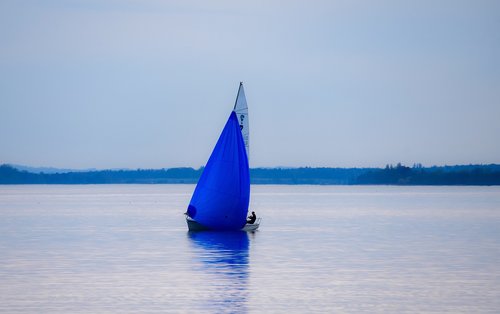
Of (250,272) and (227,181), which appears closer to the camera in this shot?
(250,272)

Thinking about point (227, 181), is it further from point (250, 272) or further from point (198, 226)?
point (250, 272)

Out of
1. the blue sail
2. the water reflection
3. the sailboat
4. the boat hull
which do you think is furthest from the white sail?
the water reflection

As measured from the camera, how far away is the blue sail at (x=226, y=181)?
57.8 m

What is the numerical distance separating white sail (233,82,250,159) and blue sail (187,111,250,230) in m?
0.82

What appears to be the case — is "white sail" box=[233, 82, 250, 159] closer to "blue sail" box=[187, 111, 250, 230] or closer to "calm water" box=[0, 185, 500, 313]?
"blue sail" box=[187, 111, 250, 230]

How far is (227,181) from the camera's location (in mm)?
57750

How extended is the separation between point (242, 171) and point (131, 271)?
19001 millimetres

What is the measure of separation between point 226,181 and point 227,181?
0.06 meters

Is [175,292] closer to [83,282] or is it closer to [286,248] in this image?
[83,282]

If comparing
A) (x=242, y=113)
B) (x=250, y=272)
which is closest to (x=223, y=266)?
(x=250, y=272)

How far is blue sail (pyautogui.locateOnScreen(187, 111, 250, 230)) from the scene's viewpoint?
5781 centimetres

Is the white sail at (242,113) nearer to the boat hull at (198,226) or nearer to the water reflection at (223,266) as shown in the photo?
the boat hull at (198,226)

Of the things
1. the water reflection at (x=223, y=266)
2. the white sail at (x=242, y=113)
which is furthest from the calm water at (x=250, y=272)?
the white sail at (x=242, y=113)

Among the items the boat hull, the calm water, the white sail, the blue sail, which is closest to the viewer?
the calm water
